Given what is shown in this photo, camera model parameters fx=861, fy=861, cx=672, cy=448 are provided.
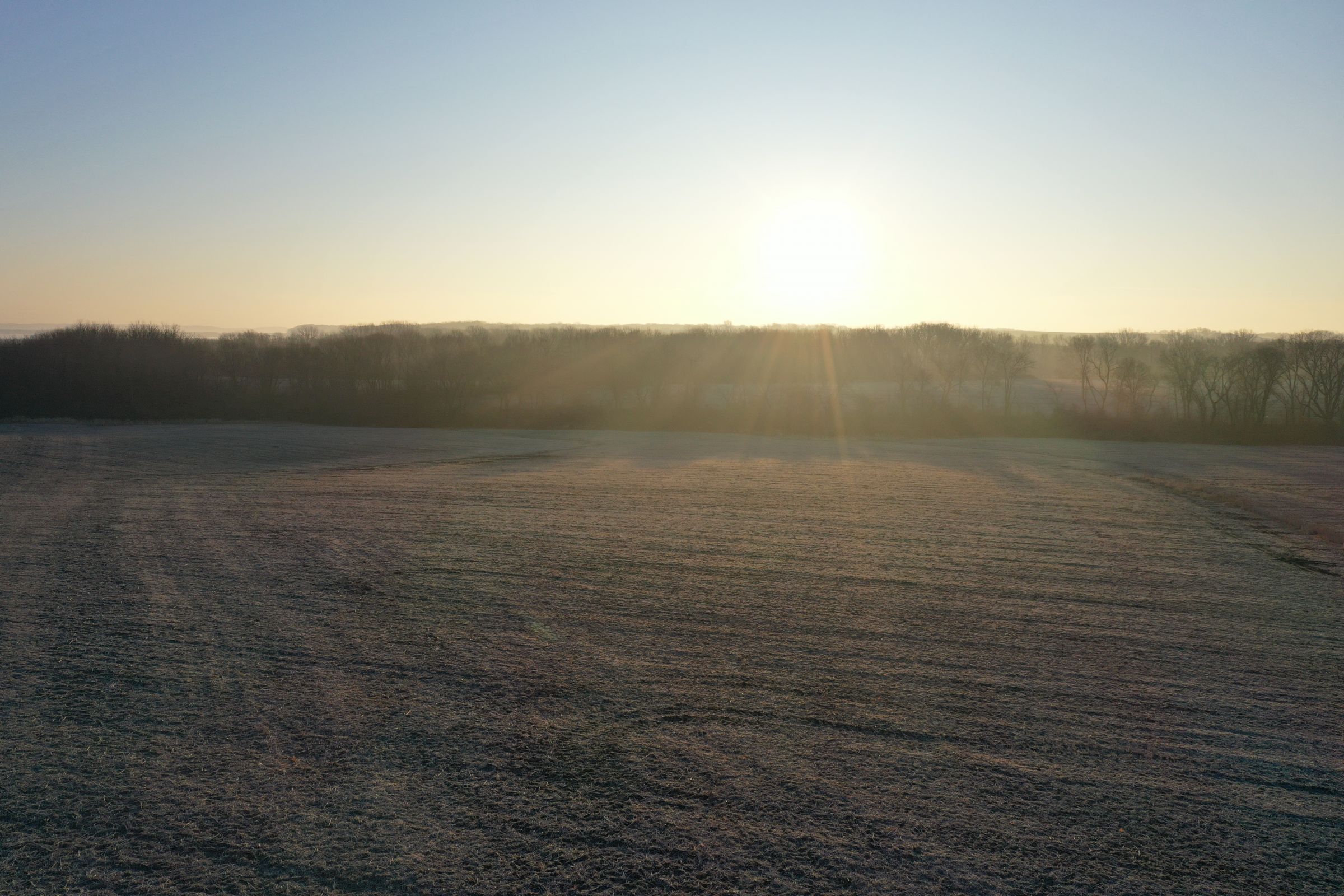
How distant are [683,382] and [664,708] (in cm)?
6150

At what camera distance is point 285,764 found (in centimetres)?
621

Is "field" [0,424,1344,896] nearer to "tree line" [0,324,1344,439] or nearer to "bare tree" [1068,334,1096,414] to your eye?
"tree line" [0,324,1344,439]

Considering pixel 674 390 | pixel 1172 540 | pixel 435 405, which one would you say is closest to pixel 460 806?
pixel 1172 540

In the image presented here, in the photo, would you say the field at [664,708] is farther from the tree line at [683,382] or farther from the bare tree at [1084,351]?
the bare tree at [1084,351]

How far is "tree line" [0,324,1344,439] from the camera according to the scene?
54.7m

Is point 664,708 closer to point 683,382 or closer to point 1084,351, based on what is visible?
point 683,382

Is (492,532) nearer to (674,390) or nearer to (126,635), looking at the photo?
(126,635)

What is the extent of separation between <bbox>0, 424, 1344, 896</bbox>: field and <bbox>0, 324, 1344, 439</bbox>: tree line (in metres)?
38.3

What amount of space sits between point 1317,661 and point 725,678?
6255 millimetres

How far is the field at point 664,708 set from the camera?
514cm

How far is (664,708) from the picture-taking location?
739 cm

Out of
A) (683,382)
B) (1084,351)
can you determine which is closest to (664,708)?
(683,382)

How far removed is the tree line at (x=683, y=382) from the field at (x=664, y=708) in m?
38.3

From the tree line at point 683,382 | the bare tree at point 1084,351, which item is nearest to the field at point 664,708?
the tree line at point 683,382
